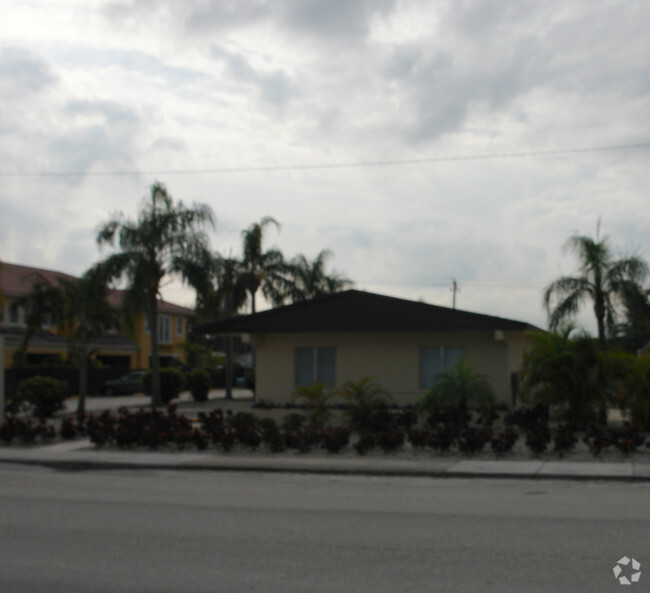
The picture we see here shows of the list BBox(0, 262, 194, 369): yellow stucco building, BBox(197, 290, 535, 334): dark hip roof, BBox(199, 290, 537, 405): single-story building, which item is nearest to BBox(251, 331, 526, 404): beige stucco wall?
BBox(199, 290, 537, 405): single-story building

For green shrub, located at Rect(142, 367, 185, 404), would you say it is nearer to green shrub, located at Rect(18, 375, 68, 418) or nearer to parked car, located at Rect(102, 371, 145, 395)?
green shrub, located at Rect(18, 375, 68, 418)

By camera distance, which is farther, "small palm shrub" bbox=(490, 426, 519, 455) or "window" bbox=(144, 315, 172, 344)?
"window" bbox=(144, 315, 172, 344)

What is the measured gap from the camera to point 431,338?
2253 cm

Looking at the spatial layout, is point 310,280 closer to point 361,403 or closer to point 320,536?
point 361,403

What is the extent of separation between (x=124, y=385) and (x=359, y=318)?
1151 inches

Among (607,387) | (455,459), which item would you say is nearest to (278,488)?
(455,459)

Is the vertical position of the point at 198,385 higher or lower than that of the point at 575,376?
higher

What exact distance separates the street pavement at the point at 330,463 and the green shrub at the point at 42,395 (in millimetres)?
10837

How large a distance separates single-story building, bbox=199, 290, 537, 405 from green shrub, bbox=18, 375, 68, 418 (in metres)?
7.70

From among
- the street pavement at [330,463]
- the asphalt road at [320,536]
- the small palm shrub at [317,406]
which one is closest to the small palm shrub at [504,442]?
the street pavement at [330,463]

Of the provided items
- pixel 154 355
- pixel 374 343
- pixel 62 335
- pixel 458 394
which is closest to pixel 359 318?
pixel 374 343

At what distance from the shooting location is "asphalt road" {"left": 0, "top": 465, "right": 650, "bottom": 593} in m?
6.38

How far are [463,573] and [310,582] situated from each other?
4.04ft

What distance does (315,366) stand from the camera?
23.4 metres
